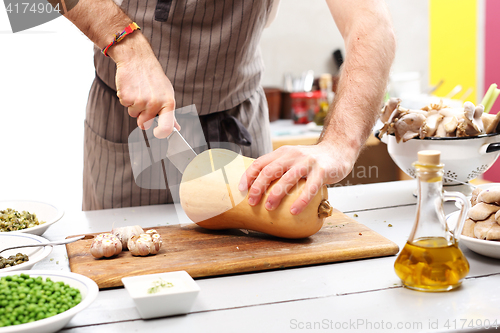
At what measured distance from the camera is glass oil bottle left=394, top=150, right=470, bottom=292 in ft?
2.31

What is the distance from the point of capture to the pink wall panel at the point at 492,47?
146 inches

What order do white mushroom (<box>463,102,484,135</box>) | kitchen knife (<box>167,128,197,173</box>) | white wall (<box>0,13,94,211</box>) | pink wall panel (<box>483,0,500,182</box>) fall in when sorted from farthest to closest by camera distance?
pink wall panel (<box>483,0,500,182</box>) → white wall (<box>0,13,94,211</box>) → white mushroom (<box>463,102,484,135</box>) → kitchen knife (<box>167,128,197,173</box>)

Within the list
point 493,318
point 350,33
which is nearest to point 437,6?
point 350,33

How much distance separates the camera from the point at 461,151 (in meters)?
1.17

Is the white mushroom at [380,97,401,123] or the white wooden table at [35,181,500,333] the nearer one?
the white wooden table at [35,181,500,333]

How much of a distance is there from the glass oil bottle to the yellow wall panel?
11.6 ft

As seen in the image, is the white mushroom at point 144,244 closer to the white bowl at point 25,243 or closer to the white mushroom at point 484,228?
the white bowl at point 25,243

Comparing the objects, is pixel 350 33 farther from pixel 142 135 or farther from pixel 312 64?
pixel 312 64

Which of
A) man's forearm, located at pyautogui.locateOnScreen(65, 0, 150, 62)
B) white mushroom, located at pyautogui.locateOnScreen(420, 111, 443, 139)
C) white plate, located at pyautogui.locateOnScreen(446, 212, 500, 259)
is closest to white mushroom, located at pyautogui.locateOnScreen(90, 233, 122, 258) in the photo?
man's forearm, located at pyautogui.locateOnScreen(65, 0, 150, 62)

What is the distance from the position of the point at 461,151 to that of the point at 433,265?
1.80 feet

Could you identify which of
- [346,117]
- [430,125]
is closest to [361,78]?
[346,117]

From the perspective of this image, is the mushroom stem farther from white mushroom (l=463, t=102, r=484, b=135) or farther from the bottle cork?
white mushroom (l=463, t=102, r=484, b=135)

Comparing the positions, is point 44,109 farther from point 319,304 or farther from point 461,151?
point 319,304

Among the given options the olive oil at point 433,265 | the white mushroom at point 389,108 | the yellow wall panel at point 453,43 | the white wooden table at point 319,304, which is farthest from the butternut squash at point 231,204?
the yellow wall panel at point 453,43
